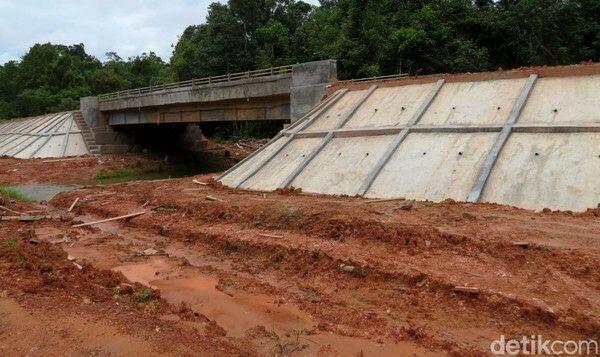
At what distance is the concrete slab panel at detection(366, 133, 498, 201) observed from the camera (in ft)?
36.4

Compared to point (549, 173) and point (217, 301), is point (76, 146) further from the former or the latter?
point (549, 173)

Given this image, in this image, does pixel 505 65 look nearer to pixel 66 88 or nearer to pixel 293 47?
pixel 293 47

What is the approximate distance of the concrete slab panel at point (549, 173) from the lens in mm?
9586

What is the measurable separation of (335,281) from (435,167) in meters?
5.20

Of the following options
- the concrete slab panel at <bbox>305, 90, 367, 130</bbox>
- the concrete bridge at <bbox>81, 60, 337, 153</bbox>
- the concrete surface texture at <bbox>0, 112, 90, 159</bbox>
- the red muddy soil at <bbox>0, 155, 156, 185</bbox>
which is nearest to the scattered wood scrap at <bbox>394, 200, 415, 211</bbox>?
the concrete slab panel at <bbox>305, 90, 367, 130</bbox>

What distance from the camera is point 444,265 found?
752 centimetres

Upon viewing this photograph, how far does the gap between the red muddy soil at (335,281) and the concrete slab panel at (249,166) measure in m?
4.04

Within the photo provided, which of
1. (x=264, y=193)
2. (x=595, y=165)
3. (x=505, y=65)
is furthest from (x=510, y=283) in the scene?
(x=505, y=65)

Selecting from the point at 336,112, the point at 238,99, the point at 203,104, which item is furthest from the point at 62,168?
the point at 336,112

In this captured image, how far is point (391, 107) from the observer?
15945 millimetres

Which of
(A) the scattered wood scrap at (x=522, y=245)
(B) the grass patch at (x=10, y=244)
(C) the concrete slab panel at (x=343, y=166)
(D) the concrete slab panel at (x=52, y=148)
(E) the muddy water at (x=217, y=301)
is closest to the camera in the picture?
(E) the muddy water at (x=217, y=301)

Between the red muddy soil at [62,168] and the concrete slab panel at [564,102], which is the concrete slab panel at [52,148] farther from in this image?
the concrete slab panel at [564,102]

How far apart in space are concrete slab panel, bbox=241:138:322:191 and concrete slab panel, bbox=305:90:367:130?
2.95 ft

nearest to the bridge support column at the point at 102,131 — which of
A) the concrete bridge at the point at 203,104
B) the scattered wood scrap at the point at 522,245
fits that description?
the concrete bridge at the point at 203,104
